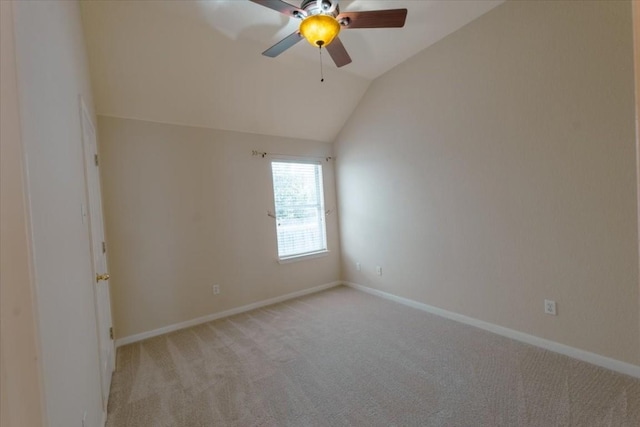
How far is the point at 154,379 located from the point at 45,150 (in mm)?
1999

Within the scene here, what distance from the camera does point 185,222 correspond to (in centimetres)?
326

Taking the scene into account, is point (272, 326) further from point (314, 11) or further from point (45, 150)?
point (314, 11)

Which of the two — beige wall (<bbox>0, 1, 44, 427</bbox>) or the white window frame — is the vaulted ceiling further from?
beige wall (<bbox>0, 1, 44, 427</bbox>)

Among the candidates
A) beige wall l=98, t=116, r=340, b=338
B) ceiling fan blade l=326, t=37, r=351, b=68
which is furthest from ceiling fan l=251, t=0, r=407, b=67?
beige wall l=98, t=116, r=340, b=338

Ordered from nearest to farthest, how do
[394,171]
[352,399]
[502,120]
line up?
[352,399] → [502,120] → [394,171]

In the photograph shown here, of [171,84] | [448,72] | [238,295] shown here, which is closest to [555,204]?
[448,72]

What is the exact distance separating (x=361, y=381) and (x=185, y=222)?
2.48 metres

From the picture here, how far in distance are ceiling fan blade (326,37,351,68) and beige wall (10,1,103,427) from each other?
62.5 inches

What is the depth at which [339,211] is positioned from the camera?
4.53 meters

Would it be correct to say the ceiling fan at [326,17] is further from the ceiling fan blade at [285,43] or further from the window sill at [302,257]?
the window sill at [302,257]

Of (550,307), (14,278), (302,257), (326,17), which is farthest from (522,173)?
(14,278)

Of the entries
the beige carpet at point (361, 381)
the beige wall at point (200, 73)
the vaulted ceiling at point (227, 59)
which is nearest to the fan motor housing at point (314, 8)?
the vaulted ceiling at point (227, 59)

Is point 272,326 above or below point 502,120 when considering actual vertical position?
below

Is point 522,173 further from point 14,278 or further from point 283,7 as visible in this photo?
point 14,278
